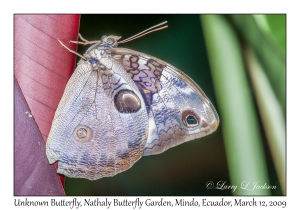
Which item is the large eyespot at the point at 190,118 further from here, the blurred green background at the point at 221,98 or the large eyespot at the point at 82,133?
the large eyespot at the point at 82,133

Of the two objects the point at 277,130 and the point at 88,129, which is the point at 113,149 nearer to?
the point at 88,129

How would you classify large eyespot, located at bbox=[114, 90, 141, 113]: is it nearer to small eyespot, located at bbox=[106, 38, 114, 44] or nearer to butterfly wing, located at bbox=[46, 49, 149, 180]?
butterfly wing, located at bbox=[46, 49, 149, 180]

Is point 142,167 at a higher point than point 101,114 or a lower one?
lower

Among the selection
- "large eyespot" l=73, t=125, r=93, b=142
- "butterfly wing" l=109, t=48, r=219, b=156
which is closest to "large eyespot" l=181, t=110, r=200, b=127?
"butterfly wing" l=109, t=48, r=219, b=156

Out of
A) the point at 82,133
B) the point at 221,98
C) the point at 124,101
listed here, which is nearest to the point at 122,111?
the point at 124,101

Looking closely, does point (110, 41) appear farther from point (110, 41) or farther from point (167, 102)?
point (167, 102)
